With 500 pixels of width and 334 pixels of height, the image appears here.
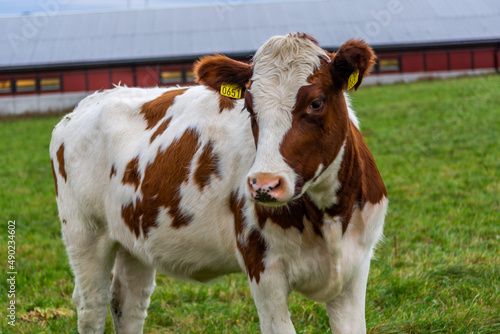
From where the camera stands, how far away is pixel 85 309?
4406 millimetres

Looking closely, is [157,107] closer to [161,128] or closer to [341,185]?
[161,128]

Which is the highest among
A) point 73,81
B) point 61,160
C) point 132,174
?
point 132,174

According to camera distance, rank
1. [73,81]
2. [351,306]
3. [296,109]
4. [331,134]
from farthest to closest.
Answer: [73,81], [351,306], [331,134], [296,109]

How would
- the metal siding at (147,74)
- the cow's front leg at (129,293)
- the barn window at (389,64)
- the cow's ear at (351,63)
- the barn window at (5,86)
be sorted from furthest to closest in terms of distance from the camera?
1. the barn window at (389,64)
2. the metal siding at (147,74)
3. the barn window at (5,86)
4. the cow's front leg at (129,293)
5. the cow's ear at (351,63)

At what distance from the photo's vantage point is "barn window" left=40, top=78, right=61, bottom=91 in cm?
3434

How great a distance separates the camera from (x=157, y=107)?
4301 mm

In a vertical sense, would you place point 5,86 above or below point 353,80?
below

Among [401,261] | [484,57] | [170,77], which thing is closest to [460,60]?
[484,57]

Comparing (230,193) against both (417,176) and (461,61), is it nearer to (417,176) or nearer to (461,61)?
(417,176)

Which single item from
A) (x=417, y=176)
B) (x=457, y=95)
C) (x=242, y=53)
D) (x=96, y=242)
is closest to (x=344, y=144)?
(x=96, y=242)

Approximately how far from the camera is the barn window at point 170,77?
113 feet

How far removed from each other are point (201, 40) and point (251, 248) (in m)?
34.8

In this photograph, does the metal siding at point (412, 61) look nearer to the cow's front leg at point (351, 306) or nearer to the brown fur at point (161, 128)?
the brown fur at point (161, 128)

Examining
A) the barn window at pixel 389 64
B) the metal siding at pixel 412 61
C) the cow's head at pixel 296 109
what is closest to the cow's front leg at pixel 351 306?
the cow's head at pixel 296 109
